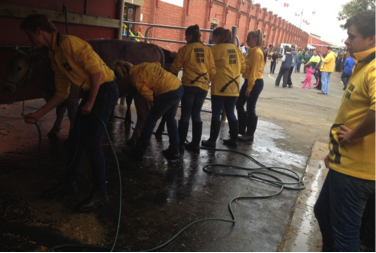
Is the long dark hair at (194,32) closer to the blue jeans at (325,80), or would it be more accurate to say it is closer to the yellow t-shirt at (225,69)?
the yellow t-shirt at (225,69)

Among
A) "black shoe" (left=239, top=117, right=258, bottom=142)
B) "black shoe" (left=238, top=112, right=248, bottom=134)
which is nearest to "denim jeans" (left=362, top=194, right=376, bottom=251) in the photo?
"black shoe" (left=239, top=117, right=258, bottom=142)

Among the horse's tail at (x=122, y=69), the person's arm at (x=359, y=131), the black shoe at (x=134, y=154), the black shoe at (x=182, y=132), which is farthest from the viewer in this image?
the black shoe at (x=182, y=132)

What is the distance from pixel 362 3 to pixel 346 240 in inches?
1119

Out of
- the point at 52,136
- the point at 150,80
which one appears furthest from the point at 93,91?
the point at 52,136

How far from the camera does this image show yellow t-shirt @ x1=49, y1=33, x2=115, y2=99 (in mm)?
2996

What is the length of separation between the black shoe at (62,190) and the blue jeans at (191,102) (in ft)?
6.78

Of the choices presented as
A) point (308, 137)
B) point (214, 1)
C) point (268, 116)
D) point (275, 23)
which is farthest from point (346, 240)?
point (275, 23)

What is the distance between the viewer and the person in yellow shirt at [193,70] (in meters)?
5.00

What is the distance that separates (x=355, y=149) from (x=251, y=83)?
3813mm

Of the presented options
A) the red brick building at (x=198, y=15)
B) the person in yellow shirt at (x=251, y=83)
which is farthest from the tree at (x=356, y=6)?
the person in yellow shirt at (x=251, y=83)

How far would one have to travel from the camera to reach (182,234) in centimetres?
305

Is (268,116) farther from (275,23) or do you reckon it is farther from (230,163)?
(275,23)

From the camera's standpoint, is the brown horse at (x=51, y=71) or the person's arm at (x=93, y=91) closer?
the person's arm at (x=93, y=91)

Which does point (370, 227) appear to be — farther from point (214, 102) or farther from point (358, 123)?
point (214, 102)
